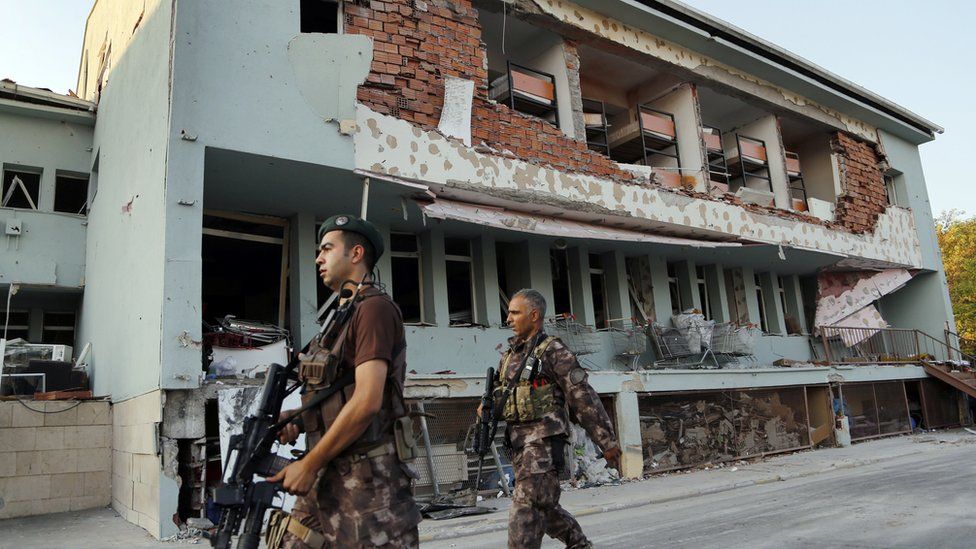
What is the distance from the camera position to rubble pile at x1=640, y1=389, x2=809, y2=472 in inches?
465

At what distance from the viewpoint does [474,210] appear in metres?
10.4

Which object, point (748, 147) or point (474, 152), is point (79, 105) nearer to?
point (474, 152)

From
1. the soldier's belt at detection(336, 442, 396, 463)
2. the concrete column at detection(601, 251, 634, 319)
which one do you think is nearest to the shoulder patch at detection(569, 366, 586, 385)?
the soldier's belt at detection(336, 442, 396, 463)

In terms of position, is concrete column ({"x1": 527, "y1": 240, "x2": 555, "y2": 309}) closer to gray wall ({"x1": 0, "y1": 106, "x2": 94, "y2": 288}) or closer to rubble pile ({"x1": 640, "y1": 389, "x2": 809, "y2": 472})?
rubble pile ({"x1": 640, "y1": 389, "x2": 809, "y2": 472})

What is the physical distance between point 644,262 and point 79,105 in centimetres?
1189

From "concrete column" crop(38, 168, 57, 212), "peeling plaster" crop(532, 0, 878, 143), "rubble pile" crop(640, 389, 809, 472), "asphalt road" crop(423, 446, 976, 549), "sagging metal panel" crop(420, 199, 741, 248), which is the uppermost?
"peeling plaster" crop(532, 0, 878, 143)

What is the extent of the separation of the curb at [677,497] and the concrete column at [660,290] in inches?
183

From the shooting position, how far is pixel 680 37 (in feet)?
47.7

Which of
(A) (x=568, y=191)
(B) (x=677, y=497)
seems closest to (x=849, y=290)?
(A) (x=568, y=191)

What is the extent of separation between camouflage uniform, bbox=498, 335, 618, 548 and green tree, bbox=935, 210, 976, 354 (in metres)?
36.3

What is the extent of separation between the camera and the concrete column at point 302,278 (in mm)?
10195

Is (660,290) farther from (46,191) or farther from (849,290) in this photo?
(46,191)

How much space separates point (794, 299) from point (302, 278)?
14.5m

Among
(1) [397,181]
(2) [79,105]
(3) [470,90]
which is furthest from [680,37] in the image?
(2) [79,105]
